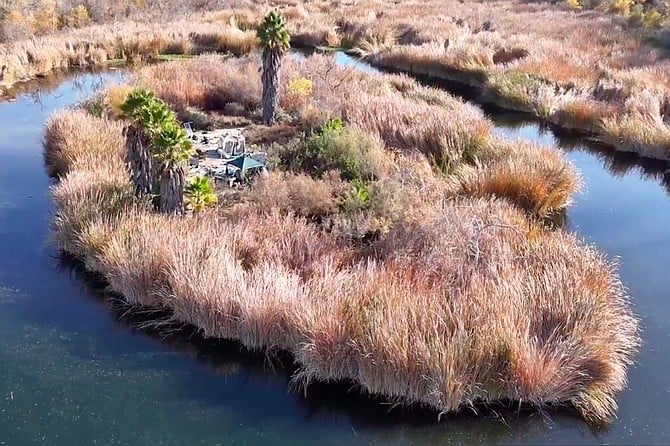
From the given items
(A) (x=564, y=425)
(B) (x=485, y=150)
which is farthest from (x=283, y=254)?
(B) (x=485, y=150)

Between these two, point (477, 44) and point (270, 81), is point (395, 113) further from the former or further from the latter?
point (477, 44)

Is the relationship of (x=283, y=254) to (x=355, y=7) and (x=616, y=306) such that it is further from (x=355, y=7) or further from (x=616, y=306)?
(x=355, y=7)

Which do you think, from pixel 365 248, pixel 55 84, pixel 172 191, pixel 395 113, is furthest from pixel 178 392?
pixel 55 84

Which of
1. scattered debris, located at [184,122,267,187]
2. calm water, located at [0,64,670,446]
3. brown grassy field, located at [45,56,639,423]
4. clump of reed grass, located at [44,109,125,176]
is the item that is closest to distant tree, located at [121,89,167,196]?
brown grassy field, located at [45,56,639,423]

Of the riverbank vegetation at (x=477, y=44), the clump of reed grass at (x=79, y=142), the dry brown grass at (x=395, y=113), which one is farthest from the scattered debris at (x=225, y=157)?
the riverbank vegetation at (x=477, y=44)

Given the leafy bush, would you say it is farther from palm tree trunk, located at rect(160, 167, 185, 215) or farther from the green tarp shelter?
palm tree trunk, located at rect(160, 167, 185, 215)

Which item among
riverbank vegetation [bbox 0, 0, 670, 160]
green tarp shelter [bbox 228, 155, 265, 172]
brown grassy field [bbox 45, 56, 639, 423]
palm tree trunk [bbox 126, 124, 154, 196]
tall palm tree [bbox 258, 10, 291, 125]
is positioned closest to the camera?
brown grassy field [bbox 45, 56, 639, 423]
